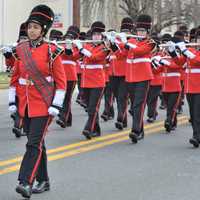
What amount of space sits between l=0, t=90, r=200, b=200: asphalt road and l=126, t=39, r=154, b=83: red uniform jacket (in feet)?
3.37

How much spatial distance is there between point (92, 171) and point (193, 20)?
2775 cm

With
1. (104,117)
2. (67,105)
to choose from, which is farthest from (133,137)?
(104,117)

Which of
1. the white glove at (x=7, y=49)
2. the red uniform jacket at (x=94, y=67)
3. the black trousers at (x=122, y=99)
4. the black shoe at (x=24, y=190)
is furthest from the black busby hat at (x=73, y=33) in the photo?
the black shoe at (x=24, y=190)

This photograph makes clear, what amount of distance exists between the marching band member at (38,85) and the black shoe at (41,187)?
0.56ft

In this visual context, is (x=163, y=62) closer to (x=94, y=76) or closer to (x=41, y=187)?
(x=94, y=76)

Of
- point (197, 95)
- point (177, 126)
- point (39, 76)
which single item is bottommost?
point (177, 126)

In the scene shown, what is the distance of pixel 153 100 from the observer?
1249cm

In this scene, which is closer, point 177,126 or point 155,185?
point 155,185

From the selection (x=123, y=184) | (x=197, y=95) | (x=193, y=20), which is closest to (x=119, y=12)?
(x=193, y=20)

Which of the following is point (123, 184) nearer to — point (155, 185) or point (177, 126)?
point (155, 185)

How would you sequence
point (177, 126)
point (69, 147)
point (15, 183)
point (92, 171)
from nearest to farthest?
point (15, 183) → point (92, 171) → point (69, 147) → point (177, 126)

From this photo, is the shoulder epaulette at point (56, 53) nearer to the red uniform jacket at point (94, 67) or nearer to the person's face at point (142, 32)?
the person's face at point (142, 32)

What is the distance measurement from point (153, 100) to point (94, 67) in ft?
9.26

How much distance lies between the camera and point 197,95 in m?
8.91
